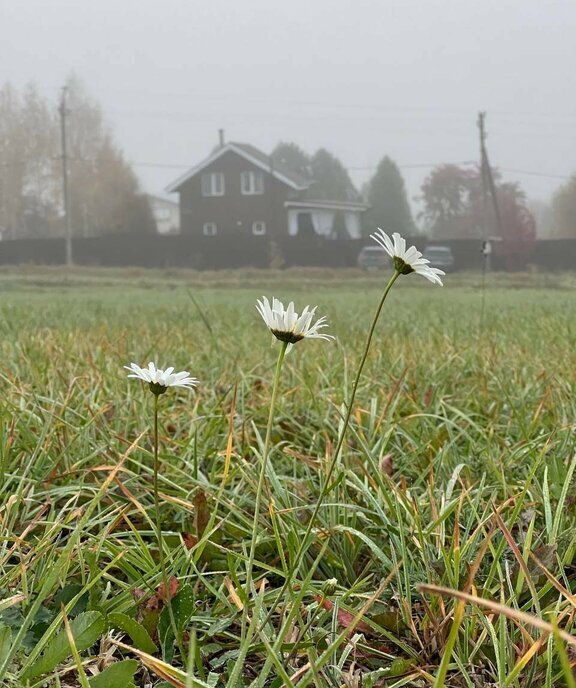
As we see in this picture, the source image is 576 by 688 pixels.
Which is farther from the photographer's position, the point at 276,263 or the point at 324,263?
the point at 276,263

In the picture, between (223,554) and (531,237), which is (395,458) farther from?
(531,237)

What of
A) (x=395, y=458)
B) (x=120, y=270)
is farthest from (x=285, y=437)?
(x=120, y=270)

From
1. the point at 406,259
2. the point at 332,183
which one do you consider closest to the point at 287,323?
the point at 406,259

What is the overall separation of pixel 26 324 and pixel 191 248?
5.13 metres

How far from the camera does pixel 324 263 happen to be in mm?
7262

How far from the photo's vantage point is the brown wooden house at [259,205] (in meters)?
7.51

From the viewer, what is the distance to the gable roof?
7.70 m

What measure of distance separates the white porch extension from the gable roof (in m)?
0.21

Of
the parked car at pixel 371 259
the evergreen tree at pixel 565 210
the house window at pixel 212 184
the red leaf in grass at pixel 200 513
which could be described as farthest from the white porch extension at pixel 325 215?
the red leaf in grass at pixel 200 513

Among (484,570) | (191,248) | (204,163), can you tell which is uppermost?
(204,163)

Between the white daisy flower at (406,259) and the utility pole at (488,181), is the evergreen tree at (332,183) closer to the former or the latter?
the utility pole at (488,181)

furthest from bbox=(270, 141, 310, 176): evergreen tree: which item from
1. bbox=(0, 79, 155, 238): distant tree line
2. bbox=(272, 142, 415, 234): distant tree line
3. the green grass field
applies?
the green grass field

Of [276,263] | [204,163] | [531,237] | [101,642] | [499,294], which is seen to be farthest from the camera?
[204,163]

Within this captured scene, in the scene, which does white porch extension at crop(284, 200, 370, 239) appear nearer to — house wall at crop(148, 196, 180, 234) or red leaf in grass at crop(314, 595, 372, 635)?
house wall at crop(148, 196, 180, 234)
